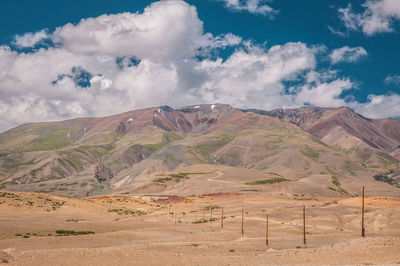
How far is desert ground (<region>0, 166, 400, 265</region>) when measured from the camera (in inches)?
1245

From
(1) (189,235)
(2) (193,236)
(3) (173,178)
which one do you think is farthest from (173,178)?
(2) (193,236)

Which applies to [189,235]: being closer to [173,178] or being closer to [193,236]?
[193,236]

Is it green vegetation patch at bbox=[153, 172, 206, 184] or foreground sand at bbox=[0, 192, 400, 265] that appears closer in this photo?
foreground sand at bbox=[0, 192, 400, 265]

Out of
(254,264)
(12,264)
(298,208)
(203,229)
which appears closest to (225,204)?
(298,208)

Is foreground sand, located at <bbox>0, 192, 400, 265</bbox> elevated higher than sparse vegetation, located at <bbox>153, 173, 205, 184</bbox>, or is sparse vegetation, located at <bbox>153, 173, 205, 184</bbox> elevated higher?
Answer: sparse vegetation, located at <bbox>153, 173, 205, 184</bbox>

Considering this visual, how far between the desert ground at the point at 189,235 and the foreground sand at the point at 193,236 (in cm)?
7

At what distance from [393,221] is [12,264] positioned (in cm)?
6086

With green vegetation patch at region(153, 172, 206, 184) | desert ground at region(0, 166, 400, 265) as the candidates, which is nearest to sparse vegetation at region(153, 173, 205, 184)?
green vegetation patch at region(153, 172, 206, 184)

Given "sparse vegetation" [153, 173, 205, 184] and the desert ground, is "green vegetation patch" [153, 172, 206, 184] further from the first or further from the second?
the desert ground

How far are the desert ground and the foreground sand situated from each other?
0.07 metres

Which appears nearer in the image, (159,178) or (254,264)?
(254,264)

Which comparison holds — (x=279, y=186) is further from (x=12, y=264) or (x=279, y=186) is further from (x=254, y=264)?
(x=12, y=264)

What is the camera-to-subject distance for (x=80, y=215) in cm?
7781

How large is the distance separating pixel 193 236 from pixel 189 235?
1.57 meters
